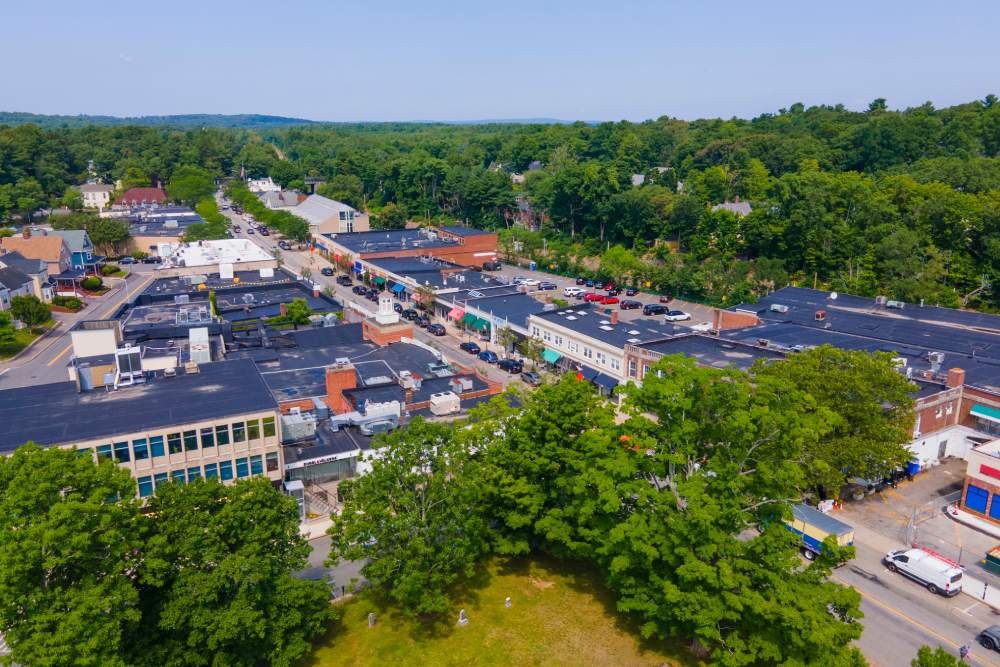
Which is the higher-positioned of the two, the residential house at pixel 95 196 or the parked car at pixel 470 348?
the residential house at pixel 95 196

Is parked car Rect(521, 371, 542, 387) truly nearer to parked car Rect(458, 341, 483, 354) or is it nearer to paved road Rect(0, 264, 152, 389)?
parked car Rect(458, 341, 483, 354)

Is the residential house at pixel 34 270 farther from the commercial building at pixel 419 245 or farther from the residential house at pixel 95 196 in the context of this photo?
the residential house at pixel 95 196

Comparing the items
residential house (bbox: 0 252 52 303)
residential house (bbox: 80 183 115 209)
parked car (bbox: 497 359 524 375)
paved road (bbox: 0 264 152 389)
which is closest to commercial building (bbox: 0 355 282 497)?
paved road (bbox: 0 264 152 389)

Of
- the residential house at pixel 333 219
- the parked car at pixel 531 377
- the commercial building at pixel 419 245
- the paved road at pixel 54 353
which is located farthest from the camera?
the residential house at pixel 333 219

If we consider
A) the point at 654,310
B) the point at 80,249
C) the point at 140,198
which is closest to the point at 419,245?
the point at 654,310

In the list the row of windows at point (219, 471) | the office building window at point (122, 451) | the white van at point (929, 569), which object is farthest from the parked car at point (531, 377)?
the office building window at point (122, 451)

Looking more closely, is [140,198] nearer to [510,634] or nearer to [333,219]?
[333,219]
